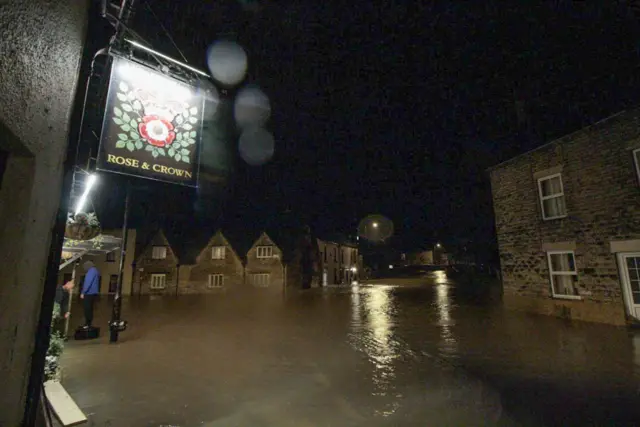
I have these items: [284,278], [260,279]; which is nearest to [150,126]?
[284,278]

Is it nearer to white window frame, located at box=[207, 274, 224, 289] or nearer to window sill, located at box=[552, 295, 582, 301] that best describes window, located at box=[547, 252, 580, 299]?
window sill, located at box=[552, 295, 582, 301]

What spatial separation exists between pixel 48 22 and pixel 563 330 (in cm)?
1298

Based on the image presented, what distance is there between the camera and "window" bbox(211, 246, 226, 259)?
33.6m

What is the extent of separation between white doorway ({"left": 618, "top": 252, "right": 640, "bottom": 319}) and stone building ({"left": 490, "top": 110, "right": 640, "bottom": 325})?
23mm

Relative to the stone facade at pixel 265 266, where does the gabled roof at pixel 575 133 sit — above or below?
above

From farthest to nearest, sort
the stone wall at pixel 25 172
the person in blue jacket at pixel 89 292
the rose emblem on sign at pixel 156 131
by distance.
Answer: the person in blue jacket at pixel 89 292, the rose emblem on sign at pixel 156 131, the stone wall at pixel 25 172

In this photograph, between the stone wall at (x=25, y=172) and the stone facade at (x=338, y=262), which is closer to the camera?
the stone wall at (x=25, y=172)

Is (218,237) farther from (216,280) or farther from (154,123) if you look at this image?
(154,123)

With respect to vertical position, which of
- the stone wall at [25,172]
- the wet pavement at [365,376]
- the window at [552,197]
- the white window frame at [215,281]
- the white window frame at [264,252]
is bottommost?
the wet pavement at [365,376]

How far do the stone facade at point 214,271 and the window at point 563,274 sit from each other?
26.9 metres

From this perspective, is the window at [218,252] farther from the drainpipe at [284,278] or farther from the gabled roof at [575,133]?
the gabled roof at [575,133]

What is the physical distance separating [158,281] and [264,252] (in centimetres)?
1127

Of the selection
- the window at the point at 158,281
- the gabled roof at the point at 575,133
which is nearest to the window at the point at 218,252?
the window at the point at 158,281

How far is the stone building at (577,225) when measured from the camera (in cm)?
1019
